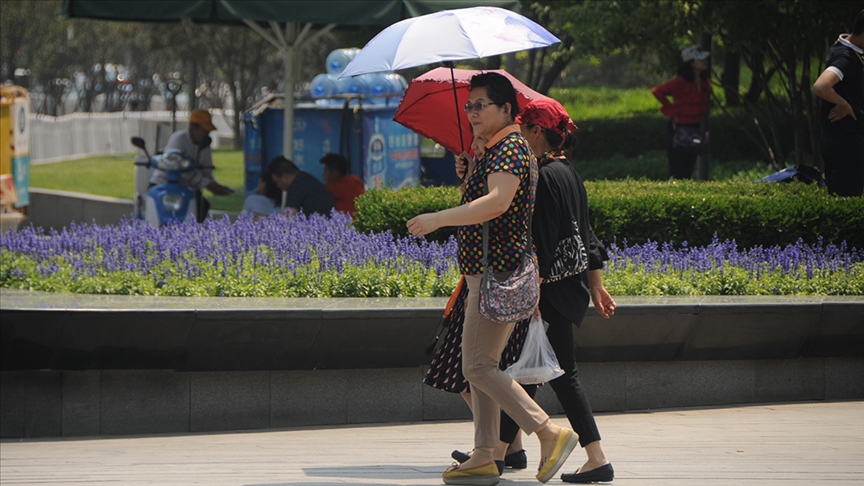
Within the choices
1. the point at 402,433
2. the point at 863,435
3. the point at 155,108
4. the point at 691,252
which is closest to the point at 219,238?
the point at 402,433

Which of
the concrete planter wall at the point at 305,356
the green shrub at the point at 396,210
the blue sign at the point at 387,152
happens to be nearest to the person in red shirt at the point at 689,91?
the blue sign at the point at 387,152

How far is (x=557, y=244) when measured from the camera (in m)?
4.80

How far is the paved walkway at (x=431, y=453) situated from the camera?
5.12 meters

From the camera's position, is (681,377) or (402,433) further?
(681,377)

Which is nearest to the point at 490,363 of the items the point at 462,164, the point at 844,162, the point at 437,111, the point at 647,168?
the point at 462,164

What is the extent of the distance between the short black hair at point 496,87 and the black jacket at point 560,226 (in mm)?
335

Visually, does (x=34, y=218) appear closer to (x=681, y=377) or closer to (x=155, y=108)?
(x=681, y=377)

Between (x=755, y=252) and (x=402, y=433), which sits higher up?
(x=755, y=252)

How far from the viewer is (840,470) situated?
520 cm

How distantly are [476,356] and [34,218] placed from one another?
15111mm

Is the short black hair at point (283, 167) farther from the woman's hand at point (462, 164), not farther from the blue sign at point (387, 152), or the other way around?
the woman's hand at point (462, 164)

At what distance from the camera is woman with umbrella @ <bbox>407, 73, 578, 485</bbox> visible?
4.51 m

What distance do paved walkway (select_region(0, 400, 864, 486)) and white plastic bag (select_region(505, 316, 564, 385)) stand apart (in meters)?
0.56

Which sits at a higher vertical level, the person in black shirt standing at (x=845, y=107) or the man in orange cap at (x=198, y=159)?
the person in black shirt standing at (x=845, y=107)
